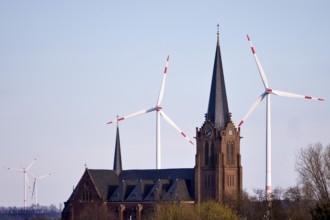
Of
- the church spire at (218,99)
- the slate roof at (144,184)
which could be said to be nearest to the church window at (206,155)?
the church spire at (218,99)

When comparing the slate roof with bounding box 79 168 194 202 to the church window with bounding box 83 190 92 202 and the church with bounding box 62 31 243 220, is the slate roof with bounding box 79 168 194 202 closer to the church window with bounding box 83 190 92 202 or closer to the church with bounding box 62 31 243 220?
the church with bounding box 62 31 243 220

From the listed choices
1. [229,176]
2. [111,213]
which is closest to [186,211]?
[229,176]

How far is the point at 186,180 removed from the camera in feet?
449

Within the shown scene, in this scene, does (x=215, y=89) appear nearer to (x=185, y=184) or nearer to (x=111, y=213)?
(x=185, y=184)

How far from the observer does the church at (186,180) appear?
13125 centimetres

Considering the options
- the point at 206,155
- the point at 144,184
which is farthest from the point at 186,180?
the point at 144,184

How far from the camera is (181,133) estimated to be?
133375 millimetres

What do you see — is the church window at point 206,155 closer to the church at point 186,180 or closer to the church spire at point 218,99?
the church at point 186,180

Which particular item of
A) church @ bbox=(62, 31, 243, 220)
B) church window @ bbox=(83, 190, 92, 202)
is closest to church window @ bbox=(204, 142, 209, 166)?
church @ bbox=(62, 31, 243, 220)

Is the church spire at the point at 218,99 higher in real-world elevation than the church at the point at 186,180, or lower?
higher

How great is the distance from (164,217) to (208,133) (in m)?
29.7

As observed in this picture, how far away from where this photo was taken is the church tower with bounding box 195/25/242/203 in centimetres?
13062

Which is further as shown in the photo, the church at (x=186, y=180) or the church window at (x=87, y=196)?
the church window at (x=87, y=196)

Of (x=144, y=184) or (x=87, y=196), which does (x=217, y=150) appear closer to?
(x=144, y=184)
